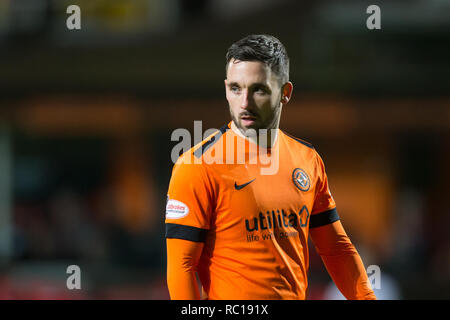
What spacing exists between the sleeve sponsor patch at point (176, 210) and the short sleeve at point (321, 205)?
29.1 inches

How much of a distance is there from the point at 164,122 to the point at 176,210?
1046 centimetres

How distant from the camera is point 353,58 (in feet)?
37.9

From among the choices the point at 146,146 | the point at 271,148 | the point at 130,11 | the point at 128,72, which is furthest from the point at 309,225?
the point at 146,146

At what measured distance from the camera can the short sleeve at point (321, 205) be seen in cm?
340

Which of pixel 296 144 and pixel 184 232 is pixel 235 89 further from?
pixel 184 232

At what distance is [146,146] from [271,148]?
34.8ft

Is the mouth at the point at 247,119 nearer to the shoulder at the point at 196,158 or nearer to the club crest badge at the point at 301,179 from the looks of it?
the shoulder at the point at 196,158

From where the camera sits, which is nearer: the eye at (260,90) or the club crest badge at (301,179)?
the eye at (260,90)

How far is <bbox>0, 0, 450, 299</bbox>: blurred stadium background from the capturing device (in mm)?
11414

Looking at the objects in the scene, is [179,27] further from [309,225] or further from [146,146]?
[309,225]

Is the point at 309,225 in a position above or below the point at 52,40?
below

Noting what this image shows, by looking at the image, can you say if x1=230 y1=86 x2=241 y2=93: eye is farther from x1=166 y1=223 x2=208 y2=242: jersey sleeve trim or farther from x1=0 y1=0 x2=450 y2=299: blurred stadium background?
x1=0 y1=0 x2=450 y2=299: blurred stadium background

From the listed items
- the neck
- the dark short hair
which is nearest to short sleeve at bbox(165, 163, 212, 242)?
the neck

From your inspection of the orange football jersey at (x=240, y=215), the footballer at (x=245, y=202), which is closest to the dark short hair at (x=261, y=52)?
the footballer at (x=245, y=202)
